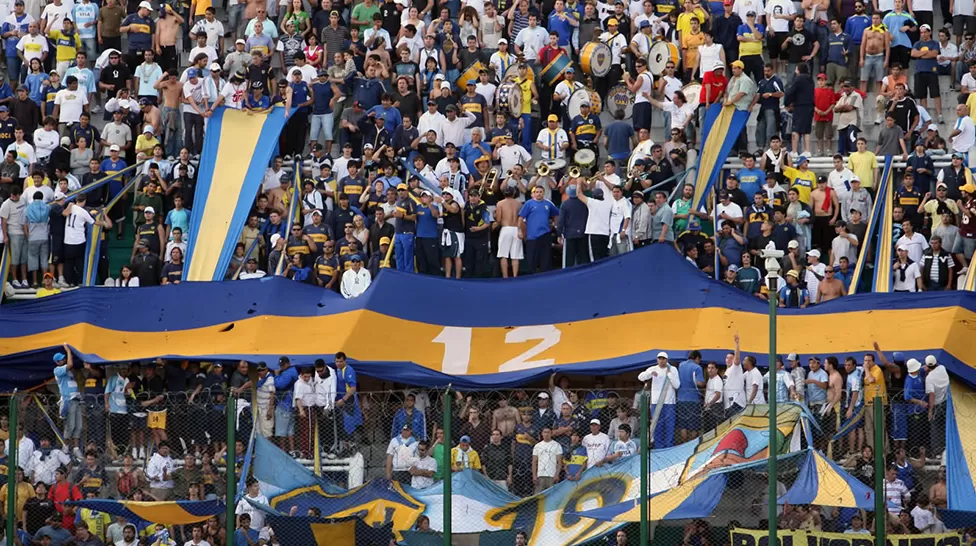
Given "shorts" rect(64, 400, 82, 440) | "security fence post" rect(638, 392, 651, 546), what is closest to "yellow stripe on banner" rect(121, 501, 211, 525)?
"shorts" rect(64, 400, 82, 440)

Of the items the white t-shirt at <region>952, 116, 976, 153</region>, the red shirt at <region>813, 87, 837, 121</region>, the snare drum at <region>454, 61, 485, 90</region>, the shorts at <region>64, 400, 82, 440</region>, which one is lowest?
the shorts at <region>64, 400, 82, 440</region>

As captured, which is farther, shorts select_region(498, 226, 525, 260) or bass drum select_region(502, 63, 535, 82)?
bass drum select_region(502, 63, 535, 82)

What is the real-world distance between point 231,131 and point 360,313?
535cm

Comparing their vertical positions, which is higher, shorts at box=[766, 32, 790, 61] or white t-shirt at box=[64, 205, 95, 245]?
shorts at box=[766, 32, 790, 61]

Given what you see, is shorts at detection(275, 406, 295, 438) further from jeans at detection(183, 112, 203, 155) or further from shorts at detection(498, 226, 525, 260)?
jeans at detection(183, 112, 203, 155)

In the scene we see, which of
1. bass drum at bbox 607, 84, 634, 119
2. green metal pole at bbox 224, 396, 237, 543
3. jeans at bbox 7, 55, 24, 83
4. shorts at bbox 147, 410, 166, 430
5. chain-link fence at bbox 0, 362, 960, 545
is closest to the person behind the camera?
chain-link fence at bbox 0, 362, 960, 545

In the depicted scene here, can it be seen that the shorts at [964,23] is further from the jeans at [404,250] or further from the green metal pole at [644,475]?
the green metal pole at [644,475]

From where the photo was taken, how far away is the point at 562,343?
27.4 meters

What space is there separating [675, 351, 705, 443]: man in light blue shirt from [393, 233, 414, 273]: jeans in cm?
494

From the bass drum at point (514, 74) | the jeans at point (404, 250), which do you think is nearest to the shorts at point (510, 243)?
the jeans at point (404, 250)

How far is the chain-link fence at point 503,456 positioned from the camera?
21594 mm

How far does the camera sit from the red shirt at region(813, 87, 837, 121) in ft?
103

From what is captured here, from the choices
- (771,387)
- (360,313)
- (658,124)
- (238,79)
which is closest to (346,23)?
(238,79)

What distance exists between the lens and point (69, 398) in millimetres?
24078
